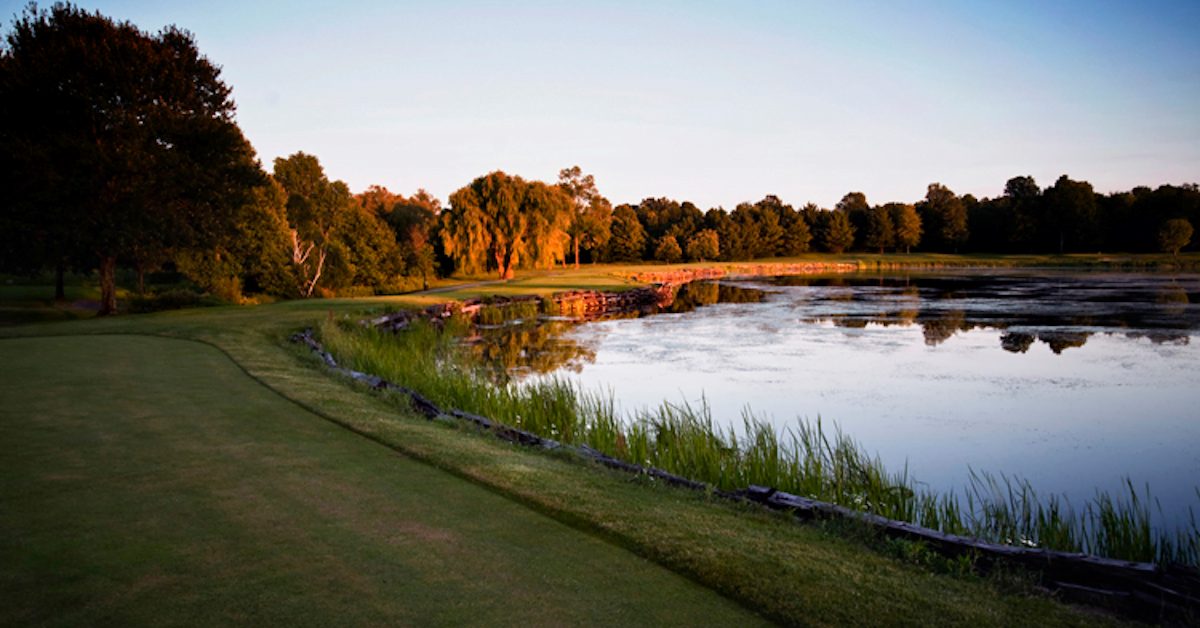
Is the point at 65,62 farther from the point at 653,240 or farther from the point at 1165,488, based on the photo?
the point at 653,240

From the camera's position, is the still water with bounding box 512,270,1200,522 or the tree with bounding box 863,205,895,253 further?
the tree with bounding box 863,205,895,253

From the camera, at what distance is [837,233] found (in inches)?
3794

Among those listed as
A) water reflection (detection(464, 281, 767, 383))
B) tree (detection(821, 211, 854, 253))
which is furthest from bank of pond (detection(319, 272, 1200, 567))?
tree (detection(821, 211, 854, 253))

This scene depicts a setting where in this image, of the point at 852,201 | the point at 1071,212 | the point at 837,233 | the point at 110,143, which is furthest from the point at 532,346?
the point at 852,201

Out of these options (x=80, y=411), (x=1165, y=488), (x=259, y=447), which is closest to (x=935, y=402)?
(x=1165, y=488)

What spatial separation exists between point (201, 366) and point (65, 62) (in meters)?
16.4

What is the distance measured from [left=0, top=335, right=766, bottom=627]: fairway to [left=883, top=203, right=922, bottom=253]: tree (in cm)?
9812

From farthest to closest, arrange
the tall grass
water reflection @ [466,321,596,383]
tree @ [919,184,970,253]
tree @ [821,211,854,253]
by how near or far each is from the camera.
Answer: tree @ [821,211,854,253], tree @ [919,184,970,253], water reflection @ [466,321,596,383], the tall grass

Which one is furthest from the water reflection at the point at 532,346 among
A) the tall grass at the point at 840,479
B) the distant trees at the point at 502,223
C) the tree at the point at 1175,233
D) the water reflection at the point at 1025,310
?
the tree at the point at 1175,233

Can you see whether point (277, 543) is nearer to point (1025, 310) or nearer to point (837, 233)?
point (1025, 310)

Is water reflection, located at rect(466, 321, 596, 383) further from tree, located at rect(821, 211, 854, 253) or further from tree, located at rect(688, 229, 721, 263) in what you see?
tree, located at rect(821, 211, 854, 253)

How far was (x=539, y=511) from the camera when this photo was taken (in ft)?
16.5

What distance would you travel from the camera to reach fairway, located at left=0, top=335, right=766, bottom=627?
3354 millimetres

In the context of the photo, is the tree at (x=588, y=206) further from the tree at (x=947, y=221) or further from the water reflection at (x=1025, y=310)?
the tree at (x=947, y=221)
